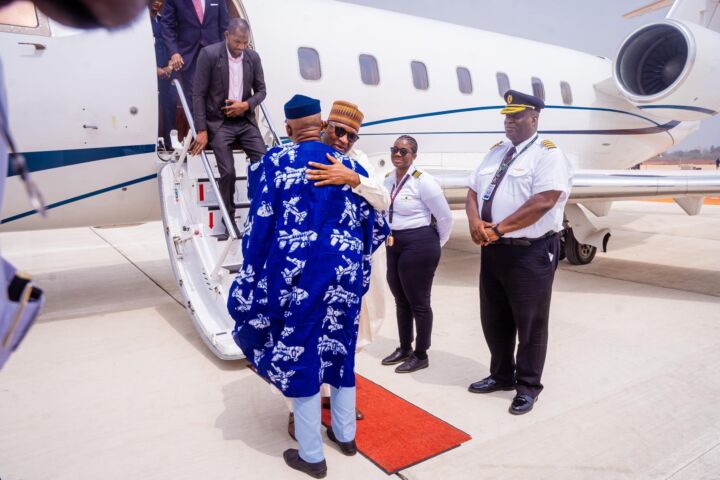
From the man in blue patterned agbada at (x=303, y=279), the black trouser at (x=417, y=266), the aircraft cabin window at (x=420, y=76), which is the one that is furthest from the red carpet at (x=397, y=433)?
the aircraft cabin window at (x=420, y=76)

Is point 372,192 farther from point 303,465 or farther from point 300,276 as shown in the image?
point 303,465

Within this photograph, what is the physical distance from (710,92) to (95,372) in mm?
9614

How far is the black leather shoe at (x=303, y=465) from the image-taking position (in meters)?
2.74

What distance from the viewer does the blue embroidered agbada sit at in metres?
2.55

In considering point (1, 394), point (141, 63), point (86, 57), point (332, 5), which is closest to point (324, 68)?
point (332, 5)

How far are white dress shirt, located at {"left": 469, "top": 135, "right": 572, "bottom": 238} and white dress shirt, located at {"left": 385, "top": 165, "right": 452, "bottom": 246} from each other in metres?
0.56

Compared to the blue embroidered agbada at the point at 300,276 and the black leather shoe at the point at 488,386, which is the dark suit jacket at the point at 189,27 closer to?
the blue embroidered agbada at the point at 300,276

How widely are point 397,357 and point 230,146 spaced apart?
7.41ft

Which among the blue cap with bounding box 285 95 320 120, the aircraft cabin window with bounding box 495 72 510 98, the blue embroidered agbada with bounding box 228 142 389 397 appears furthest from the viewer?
the aircraft cabin window with bounding box 495 72 510 98

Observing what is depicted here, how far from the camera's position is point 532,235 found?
336 cm

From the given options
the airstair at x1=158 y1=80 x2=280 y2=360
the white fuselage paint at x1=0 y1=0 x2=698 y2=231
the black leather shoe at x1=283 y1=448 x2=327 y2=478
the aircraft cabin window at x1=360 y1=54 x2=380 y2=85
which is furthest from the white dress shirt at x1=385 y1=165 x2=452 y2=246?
the aircraft cabin window at x1=360 y1=54 x2=380 y2=85

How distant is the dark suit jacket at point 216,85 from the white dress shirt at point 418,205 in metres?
1.72

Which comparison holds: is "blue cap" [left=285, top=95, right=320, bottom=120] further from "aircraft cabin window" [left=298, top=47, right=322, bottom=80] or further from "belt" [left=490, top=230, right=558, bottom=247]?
"aircraft cabin window" [left=298, top=47, right=322, bottom=80]

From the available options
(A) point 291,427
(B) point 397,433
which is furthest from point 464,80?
(A) point 291,427
